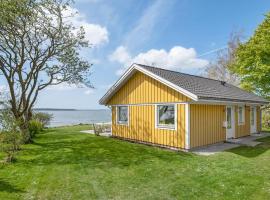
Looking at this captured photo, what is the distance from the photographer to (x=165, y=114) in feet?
40.4

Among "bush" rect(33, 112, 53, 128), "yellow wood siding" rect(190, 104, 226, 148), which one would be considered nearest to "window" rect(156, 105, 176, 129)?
"yellow wood siding" rect(190, 104, 226, 148)

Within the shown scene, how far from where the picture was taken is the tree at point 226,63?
3033cm

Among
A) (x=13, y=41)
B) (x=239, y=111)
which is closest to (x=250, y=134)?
(x=239, y=111)

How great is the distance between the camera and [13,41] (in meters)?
13.2

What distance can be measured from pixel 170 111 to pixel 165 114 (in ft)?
1.39

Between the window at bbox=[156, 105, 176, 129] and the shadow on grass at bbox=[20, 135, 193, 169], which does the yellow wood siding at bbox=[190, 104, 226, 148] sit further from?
the shadow on grass at bbox=[20, 135, 193, 169]

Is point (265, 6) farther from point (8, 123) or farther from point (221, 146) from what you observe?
point (8, 123)

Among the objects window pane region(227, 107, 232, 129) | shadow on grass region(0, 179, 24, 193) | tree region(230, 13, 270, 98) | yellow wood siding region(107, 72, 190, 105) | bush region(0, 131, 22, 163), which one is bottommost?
shadow on grass region(0, 179, 24, 193)

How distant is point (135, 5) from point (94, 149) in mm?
8700

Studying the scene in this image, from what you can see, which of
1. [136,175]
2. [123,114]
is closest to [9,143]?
[136,175]

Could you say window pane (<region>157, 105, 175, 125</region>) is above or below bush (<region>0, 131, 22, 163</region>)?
above

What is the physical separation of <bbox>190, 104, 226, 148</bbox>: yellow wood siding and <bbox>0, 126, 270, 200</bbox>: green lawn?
1455 mm

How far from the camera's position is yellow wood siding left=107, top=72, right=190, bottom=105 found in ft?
A: 38.9

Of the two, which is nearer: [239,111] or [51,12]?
[51,12]
